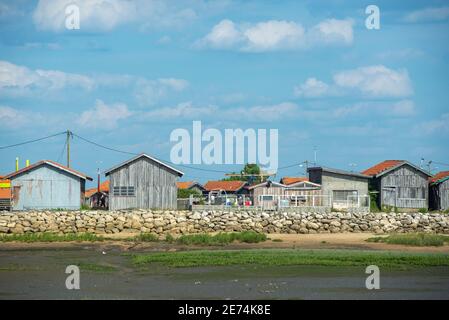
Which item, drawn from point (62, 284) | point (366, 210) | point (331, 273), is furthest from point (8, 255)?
point (366, 210)

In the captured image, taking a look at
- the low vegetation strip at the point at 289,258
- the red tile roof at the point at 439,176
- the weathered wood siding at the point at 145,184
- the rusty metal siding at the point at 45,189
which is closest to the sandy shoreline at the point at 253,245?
the low vegetation strip at the point at 289,258

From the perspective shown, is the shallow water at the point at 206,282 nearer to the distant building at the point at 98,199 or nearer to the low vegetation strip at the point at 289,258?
the low vegetation strip at the point at 289,258

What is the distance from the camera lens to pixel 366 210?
53.9 metres

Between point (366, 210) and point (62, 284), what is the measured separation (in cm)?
3127

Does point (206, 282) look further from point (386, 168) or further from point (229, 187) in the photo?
point (229, 187)

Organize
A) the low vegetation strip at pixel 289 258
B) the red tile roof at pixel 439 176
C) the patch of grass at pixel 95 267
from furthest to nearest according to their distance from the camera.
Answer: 1. the red tile roof at pixel 439 176
2. the low vegetation strip at pixel 289 258
3. the patch of grass at pixel 95 267

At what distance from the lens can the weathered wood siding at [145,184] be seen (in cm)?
5372

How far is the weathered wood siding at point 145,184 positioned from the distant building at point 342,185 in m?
10.8

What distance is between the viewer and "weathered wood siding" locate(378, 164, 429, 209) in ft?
192

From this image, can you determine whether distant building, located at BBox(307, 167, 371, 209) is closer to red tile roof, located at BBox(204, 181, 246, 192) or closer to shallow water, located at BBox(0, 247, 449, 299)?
red tile roof, located at BBox(204, 181, 246, 192)

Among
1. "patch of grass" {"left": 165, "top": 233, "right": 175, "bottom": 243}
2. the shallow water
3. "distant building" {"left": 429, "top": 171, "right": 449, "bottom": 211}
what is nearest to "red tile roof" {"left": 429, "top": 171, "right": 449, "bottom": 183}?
"distant building" {"left": 429, "top": 171, "right": 449, "bottom": 211}

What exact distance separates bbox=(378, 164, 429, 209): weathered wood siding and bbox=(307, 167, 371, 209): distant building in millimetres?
1796

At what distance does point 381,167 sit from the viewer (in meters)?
61.0

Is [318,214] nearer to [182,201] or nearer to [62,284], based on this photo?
[182,201]
